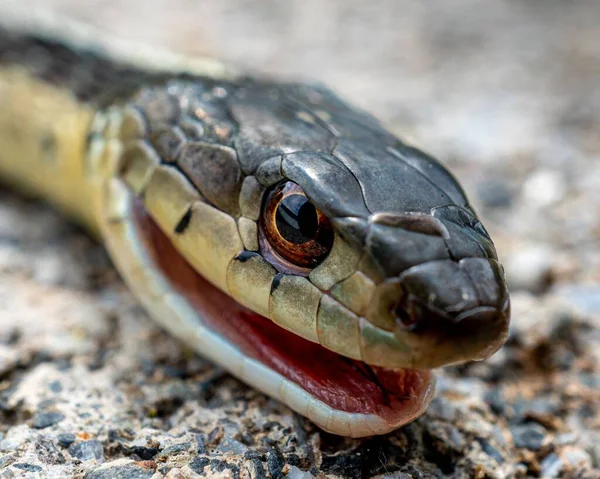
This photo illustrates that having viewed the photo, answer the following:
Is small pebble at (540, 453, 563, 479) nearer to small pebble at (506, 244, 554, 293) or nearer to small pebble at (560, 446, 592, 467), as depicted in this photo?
small pebble at (560, 446, 592, 467)

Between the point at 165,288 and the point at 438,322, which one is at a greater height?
the point at 438,322

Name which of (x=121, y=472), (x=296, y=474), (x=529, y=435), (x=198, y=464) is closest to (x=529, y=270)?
(x=529, y=435)

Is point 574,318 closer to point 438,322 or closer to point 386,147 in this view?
point 386,147

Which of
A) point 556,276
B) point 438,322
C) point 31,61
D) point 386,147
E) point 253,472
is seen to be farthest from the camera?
point 31,61

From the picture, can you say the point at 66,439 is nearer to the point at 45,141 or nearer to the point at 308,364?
the point at 308,364

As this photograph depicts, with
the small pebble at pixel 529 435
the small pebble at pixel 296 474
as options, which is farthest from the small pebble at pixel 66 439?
the small pebble at pixel 529 435

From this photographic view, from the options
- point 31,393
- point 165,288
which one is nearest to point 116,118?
point 165,288
